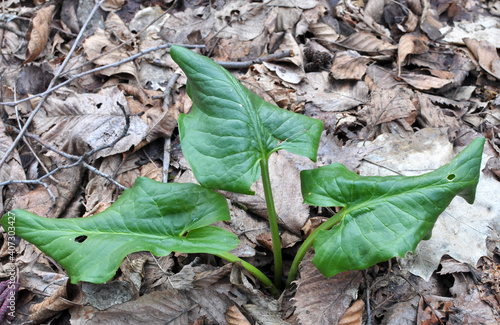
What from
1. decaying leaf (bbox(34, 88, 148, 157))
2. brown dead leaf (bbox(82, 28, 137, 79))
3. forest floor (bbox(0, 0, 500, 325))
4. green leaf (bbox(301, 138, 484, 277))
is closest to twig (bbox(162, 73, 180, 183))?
forest floor (bbox(0, 0, 500, 325))

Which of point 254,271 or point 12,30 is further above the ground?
point 12,30

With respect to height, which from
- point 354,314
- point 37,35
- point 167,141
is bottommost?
point 354,314

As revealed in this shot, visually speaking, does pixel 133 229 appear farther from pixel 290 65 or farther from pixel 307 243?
pixel 290 65

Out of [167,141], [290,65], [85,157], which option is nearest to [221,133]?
[167,141]

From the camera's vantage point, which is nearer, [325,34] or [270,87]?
[270,87]

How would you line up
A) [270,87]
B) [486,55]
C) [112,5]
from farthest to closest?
1. [112,5]
2. [486,55]
3. [270,87]

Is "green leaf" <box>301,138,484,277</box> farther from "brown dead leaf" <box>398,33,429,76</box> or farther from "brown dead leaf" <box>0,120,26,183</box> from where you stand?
"brown dead leaf" <box>0,120,26,183</box>

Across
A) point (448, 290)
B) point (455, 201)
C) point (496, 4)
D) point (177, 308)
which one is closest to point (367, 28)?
point (496, 4)

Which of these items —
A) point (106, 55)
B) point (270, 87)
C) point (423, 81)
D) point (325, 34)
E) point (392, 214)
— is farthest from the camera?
point (325, 34)
